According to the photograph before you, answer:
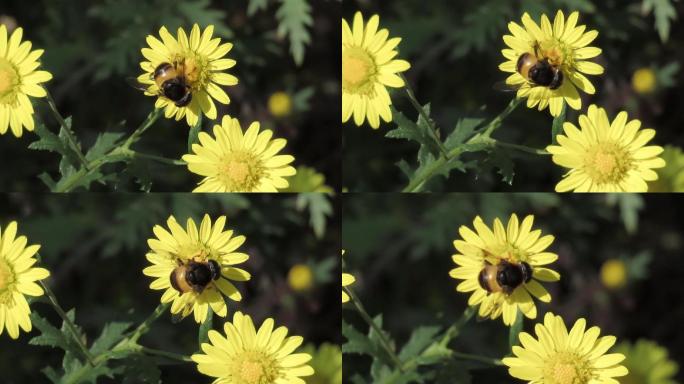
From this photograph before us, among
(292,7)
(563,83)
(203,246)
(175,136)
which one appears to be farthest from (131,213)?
(563,83)

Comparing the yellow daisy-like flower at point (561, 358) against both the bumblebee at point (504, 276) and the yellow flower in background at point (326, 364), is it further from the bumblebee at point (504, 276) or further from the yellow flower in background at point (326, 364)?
the yellow flower in background at point (326, 364)

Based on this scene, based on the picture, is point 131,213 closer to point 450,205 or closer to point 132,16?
point 132,16

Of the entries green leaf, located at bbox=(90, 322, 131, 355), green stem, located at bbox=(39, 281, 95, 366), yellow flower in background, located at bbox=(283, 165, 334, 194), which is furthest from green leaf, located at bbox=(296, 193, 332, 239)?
green stem, located at bbox=(39, 281, 95, 366)

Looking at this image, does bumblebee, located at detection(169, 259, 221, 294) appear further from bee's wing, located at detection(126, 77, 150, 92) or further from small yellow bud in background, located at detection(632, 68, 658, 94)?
small yellow bud in background, located at detection(632, 68, 658, 94)

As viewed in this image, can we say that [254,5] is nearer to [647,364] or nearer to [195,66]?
[195,66]

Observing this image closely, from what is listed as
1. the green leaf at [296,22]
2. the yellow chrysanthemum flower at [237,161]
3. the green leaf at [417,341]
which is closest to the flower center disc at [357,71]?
the yellow chrysanthemum flower at [237,161]

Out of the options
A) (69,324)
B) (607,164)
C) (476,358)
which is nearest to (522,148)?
(607,164)
